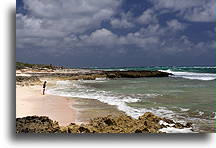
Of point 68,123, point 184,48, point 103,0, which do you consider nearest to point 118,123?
point 68,123

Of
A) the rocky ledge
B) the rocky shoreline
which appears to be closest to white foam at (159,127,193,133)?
the rocky ledge

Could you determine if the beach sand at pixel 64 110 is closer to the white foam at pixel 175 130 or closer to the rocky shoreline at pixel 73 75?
the rocky shoreline at pixel 73 75

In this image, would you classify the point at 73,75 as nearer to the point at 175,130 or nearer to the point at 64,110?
the point at 64,110

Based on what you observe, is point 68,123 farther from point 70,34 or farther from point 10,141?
point 70,34

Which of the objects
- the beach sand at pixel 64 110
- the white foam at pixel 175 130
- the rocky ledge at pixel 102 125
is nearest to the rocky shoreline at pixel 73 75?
the beach sand at pixel 64 110

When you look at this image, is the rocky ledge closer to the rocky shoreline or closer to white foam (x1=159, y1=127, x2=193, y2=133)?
white foam (x1=159, y1=127, x2=193, y2=133)

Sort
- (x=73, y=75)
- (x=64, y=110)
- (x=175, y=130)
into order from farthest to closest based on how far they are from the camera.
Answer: (x=73, y=75)
(x=64, y=110)
(x=175, y=130)

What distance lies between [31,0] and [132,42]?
159cm

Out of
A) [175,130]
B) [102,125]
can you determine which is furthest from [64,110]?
[175,130]

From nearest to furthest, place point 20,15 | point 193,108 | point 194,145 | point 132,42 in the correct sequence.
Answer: point 194,145
point 20,15
point 132,42
point 193,108

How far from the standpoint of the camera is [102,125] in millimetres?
4188

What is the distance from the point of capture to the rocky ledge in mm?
3922

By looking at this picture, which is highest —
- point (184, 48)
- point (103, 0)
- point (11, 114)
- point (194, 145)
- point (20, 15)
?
point (103, 0)

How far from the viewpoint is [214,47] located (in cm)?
402
